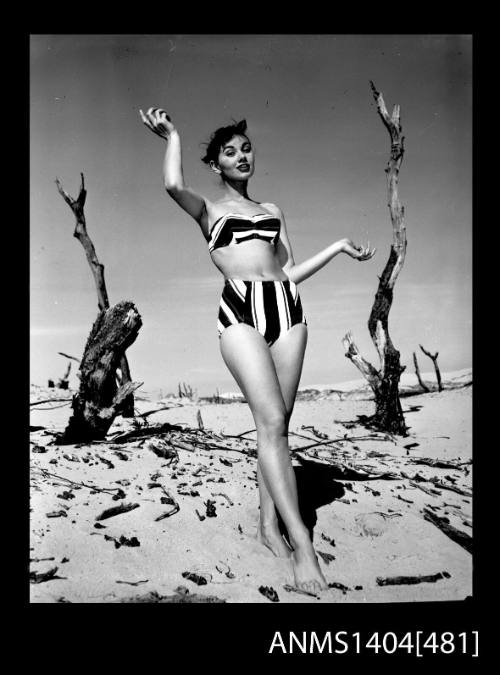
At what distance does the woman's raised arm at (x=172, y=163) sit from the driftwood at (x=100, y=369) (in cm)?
192

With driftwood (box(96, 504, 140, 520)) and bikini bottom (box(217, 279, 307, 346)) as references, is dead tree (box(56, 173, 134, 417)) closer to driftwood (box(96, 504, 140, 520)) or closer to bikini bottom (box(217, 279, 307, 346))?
driftwood (box(96, 504, 140, 520))

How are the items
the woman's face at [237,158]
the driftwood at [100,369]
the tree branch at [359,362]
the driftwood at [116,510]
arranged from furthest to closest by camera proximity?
the tree branch at [359,362] → the driftwood at [100,369] → the driftwood at [116,510] → the woman's face at [237,158]

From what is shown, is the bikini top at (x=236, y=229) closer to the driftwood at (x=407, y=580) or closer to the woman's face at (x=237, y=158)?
the woman's face at (x=237, y=158)

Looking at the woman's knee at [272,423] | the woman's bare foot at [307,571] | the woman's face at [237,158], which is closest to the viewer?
the woman's bare foot at [307,571]

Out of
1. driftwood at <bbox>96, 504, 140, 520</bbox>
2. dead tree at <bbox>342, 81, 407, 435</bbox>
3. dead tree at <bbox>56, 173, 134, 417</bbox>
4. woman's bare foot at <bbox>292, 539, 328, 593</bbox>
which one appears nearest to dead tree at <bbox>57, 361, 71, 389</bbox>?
dead tree at <bbox>56, 173, 134, 417</bbox>

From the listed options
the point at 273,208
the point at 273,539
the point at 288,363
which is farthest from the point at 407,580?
the point at 273,208

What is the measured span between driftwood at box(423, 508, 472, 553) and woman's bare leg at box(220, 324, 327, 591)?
3.87 ft

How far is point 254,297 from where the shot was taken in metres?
3.91

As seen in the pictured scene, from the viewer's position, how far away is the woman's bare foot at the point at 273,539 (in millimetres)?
3943

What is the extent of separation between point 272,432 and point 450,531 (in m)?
1.57

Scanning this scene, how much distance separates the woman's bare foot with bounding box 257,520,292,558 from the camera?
394cm

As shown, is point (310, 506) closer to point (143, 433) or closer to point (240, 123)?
point (143, 433)

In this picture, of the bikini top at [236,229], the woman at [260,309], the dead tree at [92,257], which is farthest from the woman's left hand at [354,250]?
the dead tree at [92,257]

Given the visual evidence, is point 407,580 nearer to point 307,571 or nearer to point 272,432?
point 307,571
